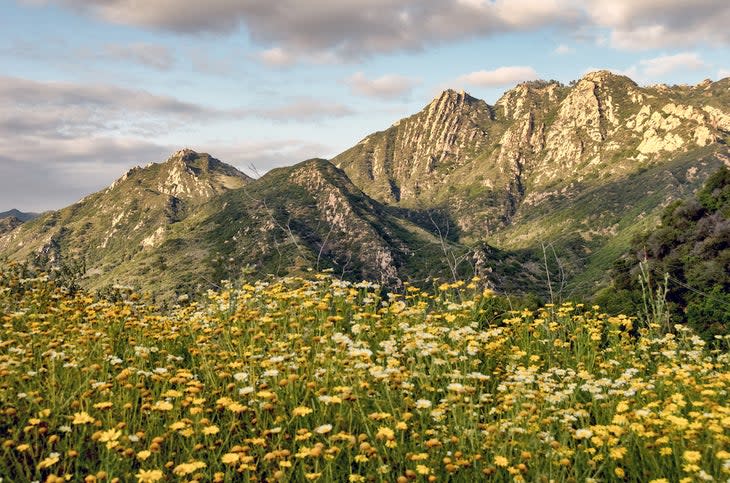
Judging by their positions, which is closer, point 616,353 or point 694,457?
point 694,457

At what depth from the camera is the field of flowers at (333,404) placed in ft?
17.5

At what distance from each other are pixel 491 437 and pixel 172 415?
12.1 ft

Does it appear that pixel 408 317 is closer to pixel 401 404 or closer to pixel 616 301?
pixel 401 404

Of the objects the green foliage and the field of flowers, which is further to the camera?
the green foliage

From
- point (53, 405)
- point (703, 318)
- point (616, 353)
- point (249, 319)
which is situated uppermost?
point (249, 319)

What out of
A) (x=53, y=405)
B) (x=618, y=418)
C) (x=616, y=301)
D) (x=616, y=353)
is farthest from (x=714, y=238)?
(x=53, y=405)

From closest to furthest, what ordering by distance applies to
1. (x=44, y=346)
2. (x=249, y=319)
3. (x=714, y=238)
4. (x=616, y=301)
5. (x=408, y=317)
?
(x=44, y=346) < (x=249, y=319) < (x=408, y=317) < (x=616, y=301) < (x=714, y=238)

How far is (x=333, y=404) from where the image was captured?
666 centimetres

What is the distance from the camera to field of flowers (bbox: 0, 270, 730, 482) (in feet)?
17.5

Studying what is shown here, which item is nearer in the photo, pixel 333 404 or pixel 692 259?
pixel 333 404

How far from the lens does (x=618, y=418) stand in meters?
5.70

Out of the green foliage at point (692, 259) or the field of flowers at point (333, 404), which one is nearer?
the field of flowers at point (333, 404)

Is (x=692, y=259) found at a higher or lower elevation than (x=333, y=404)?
lower

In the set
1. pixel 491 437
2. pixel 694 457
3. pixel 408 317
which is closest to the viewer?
pixel 694 457
